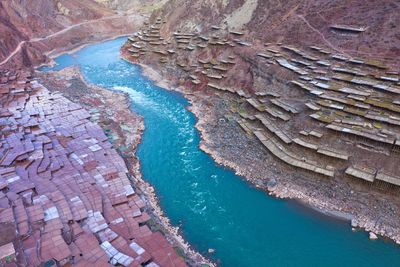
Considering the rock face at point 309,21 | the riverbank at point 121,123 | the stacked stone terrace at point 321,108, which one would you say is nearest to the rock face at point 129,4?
the rock face at point 309,21

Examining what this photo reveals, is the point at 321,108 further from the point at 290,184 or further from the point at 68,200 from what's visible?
the point at 68,200

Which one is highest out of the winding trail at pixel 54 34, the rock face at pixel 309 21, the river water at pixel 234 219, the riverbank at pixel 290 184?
the rock face at pixel 309 21

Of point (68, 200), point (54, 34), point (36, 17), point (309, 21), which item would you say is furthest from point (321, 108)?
point (36, 17)

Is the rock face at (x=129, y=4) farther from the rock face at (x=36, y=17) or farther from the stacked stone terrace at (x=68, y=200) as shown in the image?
the stacked stone terrace at (x=68, y=200)

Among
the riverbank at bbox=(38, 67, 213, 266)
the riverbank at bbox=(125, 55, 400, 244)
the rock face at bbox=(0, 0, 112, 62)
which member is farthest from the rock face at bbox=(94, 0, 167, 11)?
the riverbank at bbox=(125, 55, 400, 244)

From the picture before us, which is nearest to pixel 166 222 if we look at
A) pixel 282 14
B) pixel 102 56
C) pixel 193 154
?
pixel 193 154
